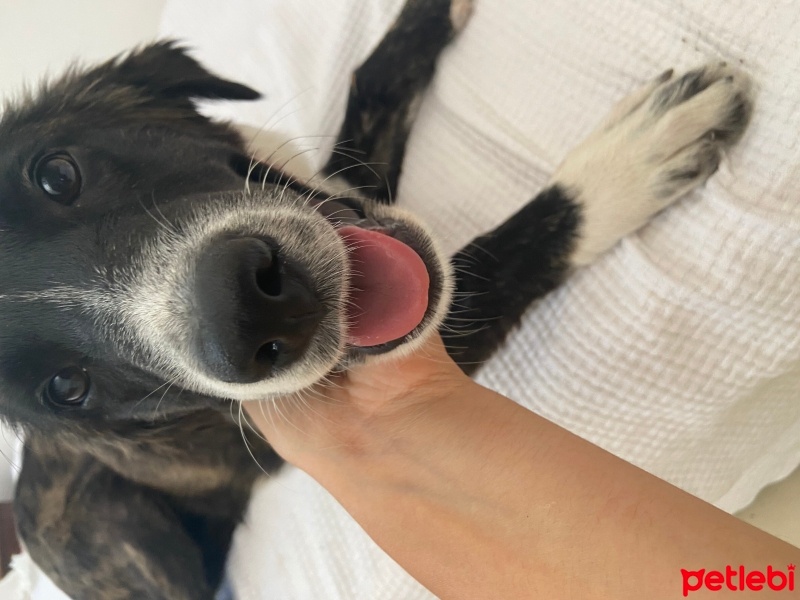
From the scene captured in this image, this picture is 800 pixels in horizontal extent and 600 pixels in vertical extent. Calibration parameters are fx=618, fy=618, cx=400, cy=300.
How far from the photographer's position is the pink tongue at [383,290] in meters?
1.15

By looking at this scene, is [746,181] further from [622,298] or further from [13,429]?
[13,429]

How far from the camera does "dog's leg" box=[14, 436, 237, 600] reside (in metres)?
1.81

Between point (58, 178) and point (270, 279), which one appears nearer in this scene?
point (270, 279)

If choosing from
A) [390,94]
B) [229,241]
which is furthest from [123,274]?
[390,94]

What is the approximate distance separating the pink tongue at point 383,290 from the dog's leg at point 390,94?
1.53ft

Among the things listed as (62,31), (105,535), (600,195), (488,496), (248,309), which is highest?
(600,195)

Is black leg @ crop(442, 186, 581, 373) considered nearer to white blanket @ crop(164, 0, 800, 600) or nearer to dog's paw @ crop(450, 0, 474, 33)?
white blanket @ crop(164, 0, 800, 600)

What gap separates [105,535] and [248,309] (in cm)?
135

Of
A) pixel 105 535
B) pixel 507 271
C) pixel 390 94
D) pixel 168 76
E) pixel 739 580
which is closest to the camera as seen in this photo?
pixel 739 580

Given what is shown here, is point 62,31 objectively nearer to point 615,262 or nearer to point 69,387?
point 69,387

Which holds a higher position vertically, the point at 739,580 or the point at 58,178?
the point at 739,580

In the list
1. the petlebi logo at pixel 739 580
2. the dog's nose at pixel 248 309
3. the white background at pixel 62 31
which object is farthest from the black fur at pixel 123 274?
the white background at pixel 62 31

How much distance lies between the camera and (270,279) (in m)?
0.95

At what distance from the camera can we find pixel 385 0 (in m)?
1.74
